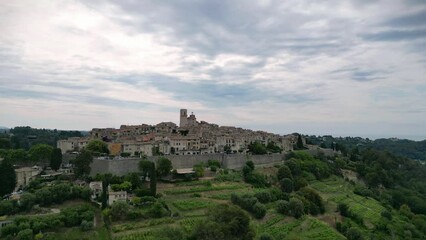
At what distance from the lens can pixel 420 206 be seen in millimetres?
44344

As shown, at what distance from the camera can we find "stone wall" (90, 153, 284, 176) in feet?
120

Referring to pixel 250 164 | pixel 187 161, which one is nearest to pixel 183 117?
pixel 187 161

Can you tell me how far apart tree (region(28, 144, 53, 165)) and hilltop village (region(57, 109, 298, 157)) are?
6.91 m

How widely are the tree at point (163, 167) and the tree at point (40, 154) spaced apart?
1212 cm

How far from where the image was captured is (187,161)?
138 ft

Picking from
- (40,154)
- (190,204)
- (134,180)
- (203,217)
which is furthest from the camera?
(40,154)

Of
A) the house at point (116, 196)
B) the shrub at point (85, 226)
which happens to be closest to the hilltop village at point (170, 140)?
the house at point (116, 196)

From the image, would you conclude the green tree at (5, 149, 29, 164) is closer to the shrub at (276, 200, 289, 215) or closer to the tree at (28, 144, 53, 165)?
the tree at (28, 144, 53, 165)

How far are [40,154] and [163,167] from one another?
43.9ft

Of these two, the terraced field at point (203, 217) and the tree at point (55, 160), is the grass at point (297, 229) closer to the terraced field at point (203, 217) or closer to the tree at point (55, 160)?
the terraced field at point (203, 217)

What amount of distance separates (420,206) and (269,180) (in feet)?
60.7

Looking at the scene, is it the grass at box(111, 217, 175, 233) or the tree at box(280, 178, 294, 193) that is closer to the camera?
the grass at box(111, 217, 175, 233)

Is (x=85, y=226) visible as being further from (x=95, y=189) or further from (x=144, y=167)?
(x=144, y=167)

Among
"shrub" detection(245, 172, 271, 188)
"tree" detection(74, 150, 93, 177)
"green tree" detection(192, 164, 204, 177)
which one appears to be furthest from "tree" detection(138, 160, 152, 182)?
"shrub" detection(245, 172, 271, 188)
